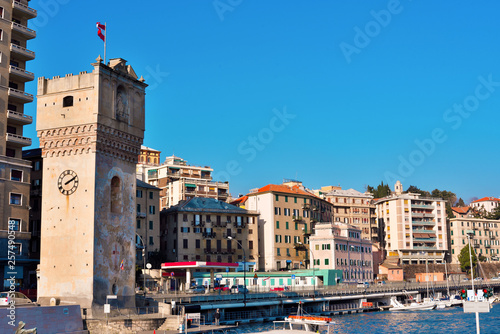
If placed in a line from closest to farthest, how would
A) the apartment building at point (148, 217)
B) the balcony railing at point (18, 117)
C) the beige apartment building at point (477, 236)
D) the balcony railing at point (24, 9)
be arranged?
the balcony railing at point (18, 117) < the balcony railing at point (24, 9) < the apartment building at point (148, 217) < the beige apartment building at point (477, 236)

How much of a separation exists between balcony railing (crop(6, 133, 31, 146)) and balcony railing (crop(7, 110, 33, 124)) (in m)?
1.92

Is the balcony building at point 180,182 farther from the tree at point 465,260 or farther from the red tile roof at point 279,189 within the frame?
the tree at point 465,260

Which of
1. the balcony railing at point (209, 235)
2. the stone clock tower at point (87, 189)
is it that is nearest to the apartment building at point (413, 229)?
the balcony railing at point (209, 235)

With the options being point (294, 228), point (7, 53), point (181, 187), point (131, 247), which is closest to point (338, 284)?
point (294, 228)

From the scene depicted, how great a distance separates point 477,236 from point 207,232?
85.7 meters

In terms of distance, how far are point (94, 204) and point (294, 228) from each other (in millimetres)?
70398

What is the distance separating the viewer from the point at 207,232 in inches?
4085

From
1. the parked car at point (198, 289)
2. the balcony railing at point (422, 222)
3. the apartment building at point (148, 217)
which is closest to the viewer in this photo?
the parked car at point (198, 289)

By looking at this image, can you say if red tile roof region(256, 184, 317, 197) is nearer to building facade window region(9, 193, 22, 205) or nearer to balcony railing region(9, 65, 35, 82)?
balcony railing region(9, 65, 35, 82)

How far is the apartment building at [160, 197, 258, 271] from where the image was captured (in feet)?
331

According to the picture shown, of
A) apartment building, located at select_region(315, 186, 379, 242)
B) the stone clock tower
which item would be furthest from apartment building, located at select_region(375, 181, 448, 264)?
the stone clock tower

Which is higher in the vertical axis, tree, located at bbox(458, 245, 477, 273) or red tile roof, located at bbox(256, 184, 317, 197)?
red tile roof, located at bbox(256, 184, 317, 197)

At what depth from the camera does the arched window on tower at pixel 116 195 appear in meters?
52.1

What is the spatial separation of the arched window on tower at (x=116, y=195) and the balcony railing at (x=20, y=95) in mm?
25298
